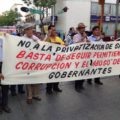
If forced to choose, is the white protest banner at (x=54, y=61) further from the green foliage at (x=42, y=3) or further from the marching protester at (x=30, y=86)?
the green foliage at (x=42, y=3)

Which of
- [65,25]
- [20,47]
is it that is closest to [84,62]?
[20,47]

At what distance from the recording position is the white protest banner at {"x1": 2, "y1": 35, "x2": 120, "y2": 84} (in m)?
6.61

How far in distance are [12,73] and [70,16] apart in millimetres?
34327

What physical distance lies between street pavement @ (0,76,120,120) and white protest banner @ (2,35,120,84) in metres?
0.53

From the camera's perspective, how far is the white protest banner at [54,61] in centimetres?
661

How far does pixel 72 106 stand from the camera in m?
7.08

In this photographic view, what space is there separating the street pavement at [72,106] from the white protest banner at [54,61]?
53cm

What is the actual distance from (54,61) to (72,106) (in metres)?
0.98

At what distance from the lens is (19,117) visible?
634cm

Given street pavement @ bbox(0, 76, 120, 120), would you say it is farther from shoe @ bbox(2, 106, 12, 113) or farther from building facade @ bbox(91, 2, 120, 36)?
building facade @ bbox(91, 2, 120, 36)

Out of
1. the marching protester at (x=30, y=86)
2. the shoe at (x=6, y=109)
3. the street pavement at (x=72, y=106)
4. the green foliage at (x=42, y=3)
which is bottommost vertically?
the street pavement at (x=72, y=106)

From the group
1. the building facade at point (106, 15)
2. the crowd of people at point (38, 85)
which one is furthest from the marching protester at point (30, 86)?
the building facade at point (106, 15)

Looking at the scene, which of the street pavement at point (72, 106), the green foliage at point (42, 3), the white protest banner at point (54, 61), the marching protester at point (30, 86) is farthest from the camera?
the green foliage at point (42, 3)

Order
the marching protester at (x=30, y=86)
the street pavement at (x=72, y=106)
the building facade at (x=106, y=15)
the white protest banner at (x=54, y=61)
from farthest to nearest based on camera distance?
the building facade at (x=106, y=15) < the marching protester at (x=30, y=86) < the white protest banner at (x=54, y=61) < the street pavement at (x=72, y=106)
